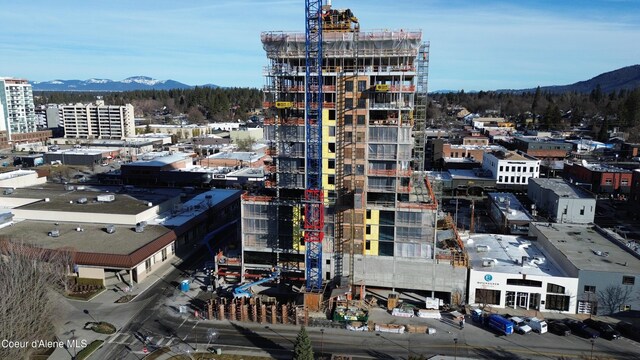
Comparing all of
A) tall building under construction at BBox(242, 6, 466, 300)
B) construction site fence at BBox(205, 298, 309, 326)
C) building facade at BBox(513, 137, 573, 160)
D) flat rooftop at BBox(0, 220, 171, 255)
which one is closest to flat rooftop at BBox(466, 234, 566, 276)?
tall building under construction at BBox(242, 6, 466, 300)

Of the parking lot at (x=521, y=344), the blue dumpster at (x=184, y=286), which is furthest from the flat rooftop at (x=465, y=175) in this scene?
the blue dumpster at (x=184, y=286)

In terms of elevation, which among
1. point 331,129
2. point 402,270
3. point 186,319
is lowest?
point 186,319

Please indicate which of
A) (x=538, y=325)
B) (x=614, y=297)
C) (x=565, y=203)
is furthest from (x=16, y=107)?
→ (x=614, y=297)

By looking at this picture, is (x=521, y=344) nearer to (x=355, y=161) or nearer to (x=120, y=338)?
(x=355, y=161)

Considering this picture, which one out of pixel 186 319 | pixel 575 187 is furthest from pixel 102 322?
pixel 575 187

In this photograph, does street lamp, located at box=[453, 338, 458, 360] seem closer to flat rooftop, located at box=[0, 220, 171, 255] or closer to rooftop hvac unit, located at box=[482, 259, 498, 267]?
rooftop hvac unit, located at box=[482, 259, 498, 267]

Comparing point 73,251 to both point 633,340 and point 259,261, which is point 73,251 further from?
point 633,340
